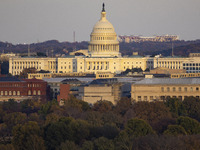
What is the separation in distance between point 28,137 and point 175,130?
37.6 ft

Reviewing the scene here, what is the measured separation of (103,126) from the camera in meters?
101

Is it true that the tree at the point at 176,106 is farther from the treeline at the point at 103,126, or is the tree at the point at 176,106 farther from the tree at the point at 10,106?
the tree at the point at 10,106

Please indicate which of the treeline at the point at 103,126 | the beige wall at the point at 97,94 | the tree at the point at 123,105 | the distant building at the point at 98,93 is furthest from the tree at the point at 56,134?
the distant building at the point at 98,93

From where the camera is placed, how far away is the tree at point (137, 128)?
97562 mm

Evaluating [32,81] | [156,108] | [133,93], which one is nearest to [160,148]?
[156,108]

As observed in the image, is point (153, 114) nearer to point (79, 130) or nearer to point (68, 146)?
point (79, 130)

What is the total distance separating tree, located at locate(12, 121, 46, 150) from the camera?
95688 millimetres

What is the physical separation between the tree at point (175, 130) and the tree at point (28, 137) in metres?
9.84

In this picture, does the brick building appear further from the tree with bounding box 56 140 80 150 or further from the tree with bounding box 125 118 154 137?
the tree with bounding box 56 140 80 150

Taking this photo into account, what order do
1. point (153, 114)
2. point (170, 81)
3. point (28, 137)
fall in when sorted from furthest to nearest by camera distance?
1. point (170, 81)
2. point (153, 114)
3. point (28, 137)

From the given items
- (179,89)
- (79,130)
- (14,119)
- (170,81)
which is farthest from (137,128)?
(170,81)

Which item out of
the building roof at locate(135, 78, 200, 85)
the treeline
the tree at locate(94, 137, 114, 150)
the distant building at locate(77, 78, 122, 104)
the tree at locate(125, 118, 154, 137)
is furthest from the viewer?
the building roof at locate(135, 78, 200, 85)

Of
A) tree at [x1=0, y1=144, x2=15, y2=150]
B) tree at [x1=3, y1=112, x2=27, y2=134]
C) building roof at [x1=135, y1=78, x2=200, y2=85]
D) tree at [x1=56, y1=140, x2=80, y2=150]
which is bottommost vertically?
tree at [x1=0, y1=144, x2=15, y2=150]

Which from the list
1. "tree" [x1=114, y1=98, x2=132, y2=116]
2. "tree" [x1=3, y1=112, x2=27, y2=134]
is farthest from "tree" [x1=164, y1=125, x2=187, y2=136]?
"tree" [x1=114, y1=98, x2=132, y2=116]
